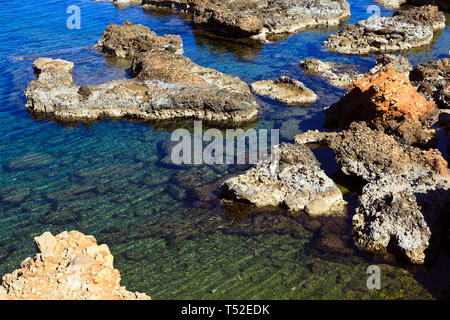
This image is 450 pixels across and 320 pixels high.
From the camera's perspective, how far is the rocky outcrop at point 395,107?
49.0 ft

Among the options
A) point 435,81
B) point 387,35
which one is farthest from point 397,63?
point 387,35

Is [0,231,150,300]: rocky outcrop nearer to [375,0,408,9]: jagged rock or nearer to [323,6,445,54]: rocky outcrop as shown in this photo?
[323,6,445,54]: rocky outcrop

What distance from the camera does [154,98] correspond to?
1936 cm

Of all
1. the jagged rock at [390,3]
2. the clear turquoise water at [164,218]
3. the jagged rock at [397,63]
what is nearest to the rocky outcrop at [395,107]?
the clear turquoise water at [164,218]

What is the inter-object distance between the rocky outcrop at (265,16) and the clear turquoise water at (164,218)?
6.69 meters

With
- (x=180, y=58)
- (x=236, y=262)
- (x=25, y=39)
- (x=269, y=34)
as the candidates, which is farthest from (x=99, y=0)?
(x=236, y=262)

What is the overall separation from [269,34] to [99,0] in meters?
19.8

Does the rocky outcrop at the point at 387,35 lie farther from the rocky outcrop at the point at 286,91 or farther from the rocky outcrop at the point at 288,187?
the rocky outcrop at the point at 288,187

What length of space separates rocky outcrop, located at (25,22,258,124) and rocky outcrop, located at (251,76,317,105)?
1.24m

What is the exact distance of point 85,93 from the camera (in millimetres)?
19656

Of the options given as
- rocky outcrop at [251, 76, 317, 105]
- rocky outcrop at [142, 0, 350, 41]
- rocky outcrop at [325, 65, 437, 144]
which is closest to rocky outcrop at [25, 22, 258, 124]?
rocky outcrop at [251, 76, 317, 105]

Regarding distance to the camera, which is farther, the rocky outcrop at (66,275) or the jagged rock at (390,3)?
the jagged rock at (390,3)

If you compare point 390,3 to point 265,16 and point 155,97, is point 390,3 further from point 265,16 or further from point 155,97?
point 155,97

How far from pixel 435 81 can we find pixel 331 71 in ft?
20.0
